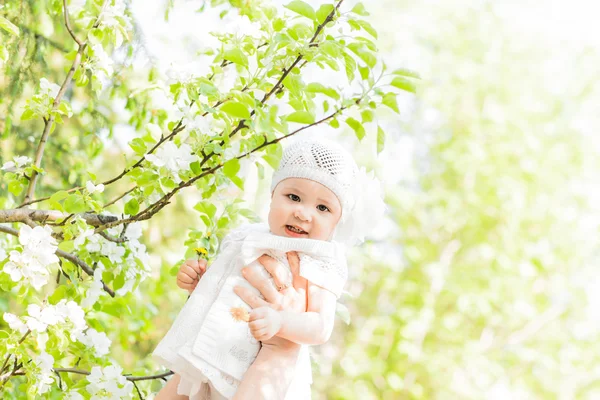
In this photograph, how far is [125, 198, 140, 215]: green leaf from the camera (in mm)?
1588

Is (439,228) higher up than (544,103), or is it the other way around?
(544,103)

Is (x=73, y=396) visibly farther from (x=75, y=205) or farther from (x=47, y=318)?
(x=75, y=205)

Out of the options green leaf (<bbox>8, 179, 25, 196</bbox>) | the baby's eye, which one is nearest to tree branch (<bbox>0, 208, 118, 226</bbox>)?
green leaf (<bbox>8, 179, 25, 196</bbox>)

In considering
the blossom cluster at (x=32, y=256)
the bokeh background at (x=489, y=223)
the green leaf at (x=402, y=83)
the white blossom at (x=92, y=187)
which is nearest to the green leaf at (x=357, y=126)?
the green leaf at (x=402, y=83)

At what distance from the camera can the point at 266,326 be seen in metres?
1.34

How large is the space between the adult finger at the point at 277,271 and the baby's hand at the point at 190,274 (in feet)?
0.60

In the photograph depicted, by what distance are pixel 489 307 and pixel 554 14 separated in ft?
10.8

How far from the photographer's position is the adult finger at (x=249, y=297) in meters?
1.48

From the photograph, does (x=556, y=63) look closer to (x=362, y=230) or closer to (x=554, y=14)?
(x=554, y=14)

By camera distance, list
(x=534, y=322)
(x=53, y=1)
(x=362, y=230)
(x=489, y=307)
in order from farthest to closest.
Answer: (x=534, y=322) < (x=489, y=307) < (x=53, y=1) < (x=362, y=230)

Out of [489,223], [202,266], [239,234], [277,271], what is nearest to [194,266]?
[202,266]

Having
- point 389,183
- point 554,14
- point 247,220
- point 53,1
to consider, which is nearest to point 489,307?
point 389,183

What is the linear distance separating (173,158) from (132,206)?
19 cm

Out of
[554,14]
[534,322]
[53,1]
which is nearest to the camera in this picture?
[53,1]
